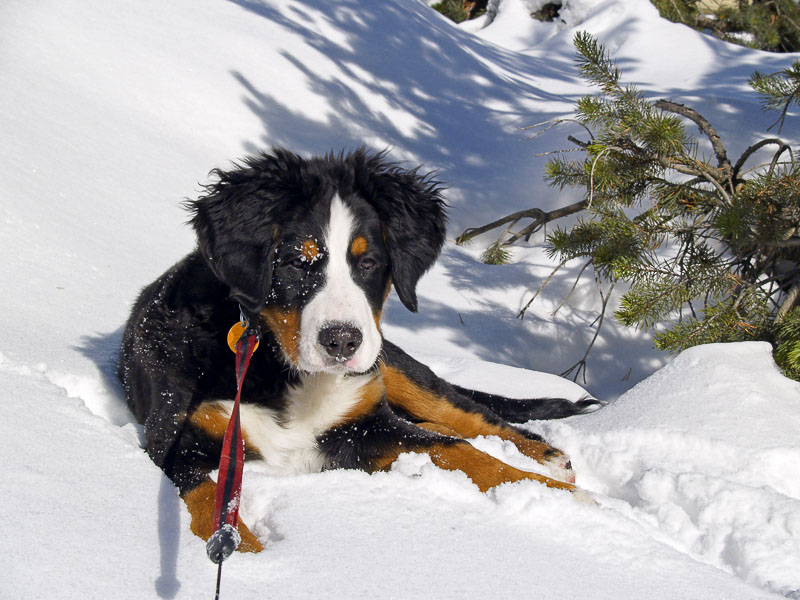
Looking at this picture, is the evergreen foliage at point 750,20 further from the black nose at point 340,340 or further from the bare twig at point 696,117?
the black nose at point 340,340

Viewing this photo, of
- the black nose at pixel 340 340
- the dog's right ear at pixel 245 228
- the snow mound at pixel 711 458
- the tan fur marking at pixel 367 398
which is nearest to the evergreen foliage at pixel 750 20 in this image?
the snow mound at pixel 711 458

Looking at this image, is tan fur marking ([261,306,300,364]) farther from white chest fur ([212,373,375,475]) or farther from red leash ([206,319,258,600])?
white chest fur ([212,373,375,475])

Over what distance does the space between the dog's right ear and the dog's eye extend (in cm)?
29

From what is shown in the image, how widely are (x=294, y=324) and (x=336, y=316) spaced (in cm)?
20

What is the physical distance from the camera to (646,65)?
11023 mm

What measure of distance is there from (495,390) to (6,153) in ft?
11.2

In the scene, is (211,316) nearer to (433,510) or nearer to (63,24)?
(433,510)

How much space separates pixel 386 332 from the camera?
4.67 m

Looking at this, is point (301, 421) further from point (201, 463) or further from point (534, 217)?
point (534, 217)

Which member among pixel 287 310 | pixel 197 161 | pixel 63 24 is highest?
pixel 287 310

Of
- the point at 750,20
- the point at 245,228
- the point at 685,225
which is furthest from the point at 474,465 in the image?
the point at 750,20

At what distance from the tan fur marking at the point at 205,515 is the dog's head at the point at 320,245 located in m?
0.46

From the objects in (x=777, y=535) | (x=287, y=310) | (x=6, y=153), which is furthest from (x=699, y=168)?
(x=6, y=153)

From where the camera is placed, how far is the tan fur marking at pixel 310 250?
2365 mm
